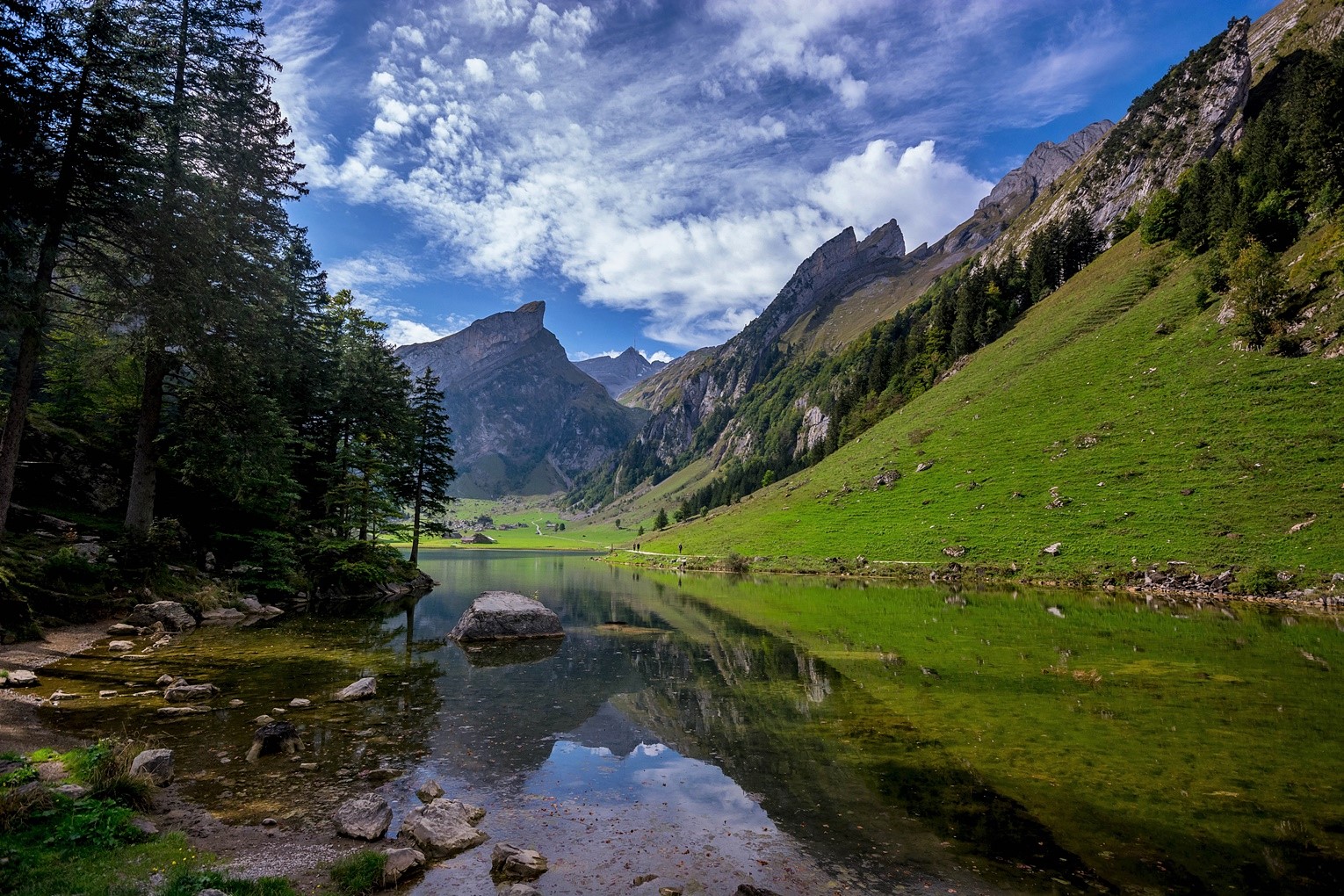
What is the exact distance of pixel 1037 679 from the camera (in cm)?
1931

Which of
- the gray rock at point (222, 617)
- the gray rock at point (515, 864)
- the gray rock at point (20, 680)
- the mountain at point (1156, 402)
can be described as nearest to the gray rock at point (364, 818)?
the gray rock at point (515, 864)

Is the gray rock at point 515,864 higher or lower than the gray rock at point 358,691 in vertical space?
higher

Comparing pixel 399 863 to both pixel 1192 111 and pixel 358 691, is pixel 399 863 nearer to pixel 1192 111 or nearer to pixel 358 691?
pixel 358 691

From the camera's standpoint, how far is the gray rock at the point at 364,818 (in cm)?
856

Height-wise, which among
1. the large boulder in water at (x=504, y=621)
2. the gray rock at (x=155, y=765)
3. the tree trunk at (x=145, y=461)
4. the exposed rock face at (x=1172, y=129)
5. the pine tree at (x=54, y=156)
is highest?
the exposed rock face at (x=1172, y=129)

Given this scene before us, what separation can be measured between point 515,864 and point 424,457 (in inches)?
2065

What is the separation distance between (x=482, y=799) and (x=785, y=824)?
5.50m

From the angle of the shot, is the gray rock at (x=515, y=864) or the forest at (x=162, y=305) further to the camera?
the forest at (x=162, y=305)

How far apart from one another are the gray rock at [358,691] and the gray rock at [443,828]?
345 inches

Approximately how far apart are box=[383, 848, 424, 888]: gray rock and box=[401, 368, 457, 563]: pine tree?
48.6 metres

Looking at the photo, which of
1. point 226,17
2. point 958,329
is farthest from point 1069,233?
point 226,17

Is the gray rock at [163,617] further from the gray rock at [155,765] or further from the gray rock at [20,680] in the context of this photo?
the gray rock at [155,765]

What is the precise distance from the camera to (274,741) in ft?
39.1

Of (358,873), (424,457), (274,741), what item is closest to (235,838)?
(358,873)
